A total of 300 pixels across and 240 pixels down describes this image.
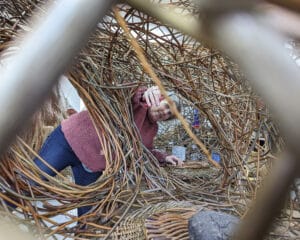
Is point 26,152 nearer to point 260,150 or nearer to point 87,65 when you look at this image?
point 87,65

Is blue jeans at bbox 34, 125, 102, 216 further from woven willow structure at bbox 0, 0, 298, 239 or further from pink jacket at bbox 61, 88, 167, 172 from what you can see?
woven willow structure at bbox 0, 0, 298, 239

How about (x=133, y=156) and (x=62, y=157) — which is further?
(x=62, y=157)

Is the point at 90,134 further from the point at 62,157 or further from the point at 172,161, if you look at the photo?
the point at 172,161

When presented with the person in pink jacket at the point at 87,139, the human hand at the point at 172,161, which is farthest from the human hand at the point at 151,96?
the human hand at the point at 172,161

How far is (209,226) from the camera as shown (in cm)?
52

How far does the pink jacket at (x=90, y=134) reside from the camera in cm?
90

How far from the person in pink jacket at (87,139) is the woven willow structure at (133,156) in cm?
4

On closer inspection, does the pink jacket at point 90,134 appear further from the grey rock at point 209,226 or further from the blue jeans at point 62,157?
the grey rock at point 209,226

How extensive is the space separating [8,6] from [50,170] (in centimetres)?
33

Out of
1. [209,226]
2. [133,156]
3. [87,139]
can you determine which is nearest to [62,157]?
[87,139]

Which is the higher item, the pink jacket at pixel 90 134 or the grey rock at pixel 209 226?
the pink jacket at pixel 90 134

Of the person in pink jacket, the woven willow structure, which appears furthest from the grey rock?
the person in pink jacket

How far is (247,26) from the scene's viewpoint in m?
0.10

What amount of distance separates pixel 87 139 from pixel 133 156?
0.12 m
